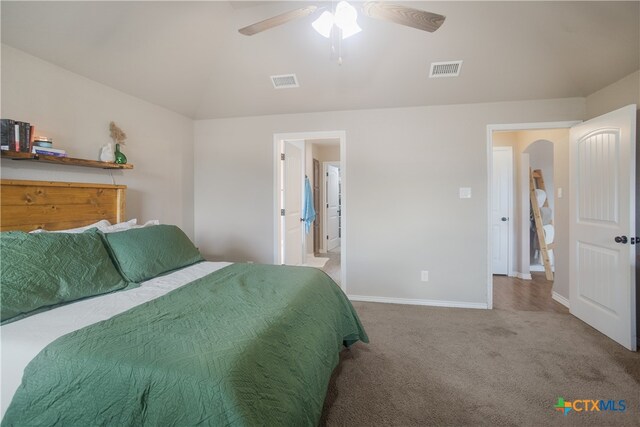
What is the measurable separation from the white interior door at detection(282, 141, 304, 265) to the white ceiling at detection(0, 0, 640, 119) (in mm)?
804

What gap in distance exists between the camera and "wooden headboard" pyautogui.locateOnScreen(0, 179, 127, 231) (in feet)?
6.21

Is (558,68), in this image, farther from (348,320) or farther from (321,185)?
(321,185)

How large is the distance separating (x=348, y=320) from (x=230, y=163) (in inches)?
103

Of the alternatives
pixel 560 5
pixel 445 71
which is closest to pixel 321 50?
pixel 445 71

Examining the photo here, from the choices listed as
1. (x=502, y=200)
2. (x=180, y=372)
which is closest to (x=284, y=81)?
(x=180, y=372)

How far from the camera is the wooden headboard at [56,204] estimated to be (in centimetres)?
189

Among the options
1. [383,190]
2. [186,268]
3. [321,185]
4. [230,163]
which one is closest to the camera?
[186,268]

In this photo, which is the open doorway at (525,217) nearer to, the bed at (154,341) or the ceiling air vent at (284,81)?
the ceiling air vent at (284,81)

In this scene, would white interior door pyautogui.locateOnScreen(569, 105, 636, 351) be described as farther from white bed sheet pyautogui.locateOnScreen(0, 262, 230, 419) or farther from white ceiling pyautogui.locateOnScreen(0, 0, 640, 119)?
white bed sheet pyautogui.locateOnScreen(0, 262, 230, 419)

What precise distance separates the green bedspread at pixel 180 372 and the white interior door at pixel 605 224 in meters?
2.63

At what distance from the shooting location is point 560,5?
7.18 ft

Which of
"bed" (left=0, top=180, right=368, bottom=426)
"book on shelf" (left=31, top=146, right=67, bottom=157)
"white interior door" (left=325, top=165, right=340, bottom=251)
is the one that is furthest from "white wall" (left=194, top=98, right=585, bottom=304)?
"white interior door" (left=325, top=165, right=340, bottom=251)

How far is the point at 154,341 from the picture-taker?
3.61 ft

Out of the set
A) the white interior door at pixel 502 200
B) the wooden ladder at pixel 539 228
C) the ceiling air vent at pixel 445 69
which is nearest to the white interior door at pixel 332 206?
the white interior door at pixel 502 200
